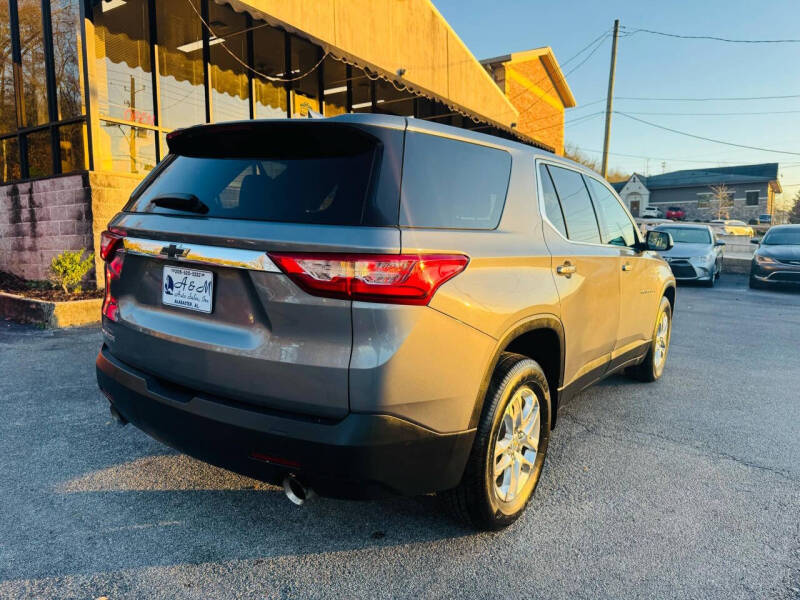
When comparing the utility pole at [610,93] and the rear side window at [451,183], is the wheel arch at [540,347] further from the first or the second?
the utility pole at [610,93]

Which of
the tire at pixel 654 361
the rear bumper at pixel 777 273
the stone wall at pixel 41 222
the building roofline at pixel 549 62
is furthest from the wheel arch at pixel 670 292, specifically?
the building roofline at pixel 549 62

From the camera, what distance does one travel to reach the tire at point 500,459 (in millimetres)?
2311

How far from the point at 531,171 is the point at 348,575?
6.90 ft

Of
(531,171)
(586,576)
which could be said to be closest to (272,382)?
(586,576)

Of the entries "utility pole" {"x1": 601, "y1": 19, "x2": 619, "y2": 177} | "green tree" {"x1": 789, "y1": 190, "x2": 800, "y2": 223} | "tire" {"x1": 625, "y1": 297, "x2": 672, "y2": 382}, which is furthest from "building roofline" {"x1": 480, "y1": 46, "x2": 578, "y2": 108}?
"green tree" {"x1": 789, "y1": 190, "x2": 800, "y2": 223}

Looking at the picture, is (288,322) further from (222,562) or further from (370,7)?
(370,7)

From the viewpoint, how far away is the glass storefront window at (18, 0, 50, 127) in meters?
8.96

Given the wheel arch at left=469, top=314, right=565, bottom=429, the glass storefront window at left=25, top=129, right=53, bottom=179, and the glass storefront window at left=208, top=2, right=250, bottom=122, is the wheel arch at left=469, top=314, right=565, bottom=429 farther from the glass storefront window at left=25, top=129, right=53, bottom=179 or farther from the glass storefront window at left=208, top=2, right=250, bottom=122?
the glass storefront window at left=208, top=2, right=250, bottom=122

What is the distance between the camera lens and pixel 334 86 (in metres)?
14.4

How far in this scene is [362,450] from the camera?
1909 mm

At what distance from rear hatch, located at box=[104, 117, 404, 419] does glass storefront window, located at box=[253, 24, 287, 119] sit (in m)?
10.5

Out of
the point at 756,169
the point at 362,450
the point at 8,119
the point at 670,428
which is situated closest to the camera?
the point at 362,450

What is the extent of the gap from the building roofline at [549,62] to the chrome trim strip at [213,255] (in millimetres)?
22868

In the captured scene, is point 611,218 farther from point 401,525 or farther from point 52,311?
point 52,311
